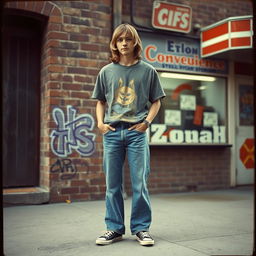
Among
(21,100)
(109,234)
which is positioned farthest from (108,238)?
(21,100)

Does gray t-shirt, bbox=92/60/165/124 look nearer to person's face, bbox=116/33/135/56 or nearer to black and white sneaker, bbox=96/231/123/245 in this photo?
person's face, bbox=116/33/135/56

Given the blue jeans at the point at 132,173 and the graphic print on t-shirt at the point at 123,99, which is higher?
the graphic print on t-shirt at the point at 123,99

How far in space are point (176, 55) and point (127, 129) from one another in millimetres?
4392

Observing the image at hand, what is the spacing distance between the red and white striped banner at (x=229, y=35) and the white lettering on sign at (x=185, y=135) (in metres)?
1.62

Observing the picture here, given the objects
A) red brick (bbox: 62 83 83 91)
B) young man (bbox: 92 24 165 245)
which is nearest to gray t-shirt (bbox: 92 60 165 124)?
young man (bbox: 92 24 165 245)

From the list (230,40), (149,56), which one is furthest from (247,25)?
(149,56)

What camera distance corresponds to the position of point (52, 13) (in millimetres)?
6137

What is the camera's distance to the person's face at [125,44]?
11.5 feet

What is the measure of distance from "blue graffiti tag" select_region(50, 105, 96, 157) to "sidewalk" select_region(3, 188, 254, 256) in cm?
88

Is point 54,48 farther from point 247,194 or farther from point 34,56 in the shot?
point 247,194

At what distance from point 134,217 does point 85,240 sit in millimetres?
529

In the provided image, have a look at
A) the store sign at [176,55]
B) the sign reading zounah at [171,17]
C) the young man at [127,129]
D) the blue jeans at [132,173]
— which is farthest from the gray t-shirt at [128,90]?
the sign reading zounah at [171,17]

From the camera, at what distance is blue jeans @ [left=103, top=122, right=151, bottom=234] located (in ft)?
11.5

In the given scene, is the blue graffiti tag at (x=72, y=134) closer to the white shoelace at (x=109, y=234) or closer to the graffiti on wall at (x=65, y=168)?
the graffiti on wall at (x=65, y=168)
